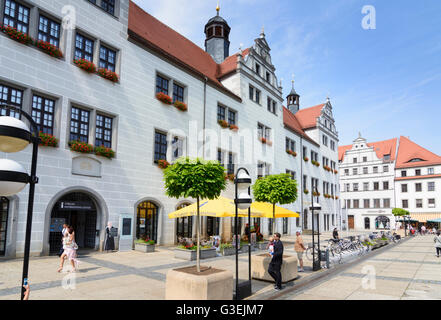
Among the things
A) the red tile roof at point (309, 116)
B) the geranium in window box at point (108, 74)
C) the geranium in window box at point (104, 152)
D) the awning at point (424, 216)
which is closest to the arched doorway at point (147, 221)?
the geranium in window box at point (104, 152)

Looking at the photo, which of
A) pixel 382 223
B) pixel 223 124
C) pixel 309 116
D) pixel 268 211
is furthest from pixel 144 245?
pixel 382 223

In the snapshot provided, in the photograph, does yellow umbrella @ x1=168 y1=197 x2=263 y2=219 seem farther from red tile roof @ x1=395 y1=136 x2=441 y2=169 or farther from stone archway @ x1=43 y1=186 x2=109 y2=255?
red tile roof @ x1=395 y1=136 x2=441 y2=169

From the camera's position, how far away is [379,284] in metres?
10.3

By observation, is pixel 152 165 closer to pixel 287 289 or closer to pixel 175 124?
pixel 175 124

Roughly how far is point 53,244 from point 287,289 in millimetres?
11519

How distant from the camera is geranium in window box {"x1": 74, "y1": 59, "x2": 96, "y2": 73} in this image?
52.6ft

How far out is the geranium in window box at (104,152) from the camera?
16359 mm

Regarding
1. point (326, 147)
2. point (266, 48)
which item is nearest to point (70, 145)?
point (266, 48)

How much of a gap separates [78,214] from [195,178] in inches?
492

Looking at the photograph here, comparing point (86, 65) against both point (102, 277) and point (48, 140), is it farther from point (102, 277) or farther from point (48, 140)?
point (102, 277)

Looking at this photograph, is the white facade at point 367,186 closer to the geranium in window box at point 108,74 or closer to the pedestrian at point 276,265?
the geranium in window box at point 108,74

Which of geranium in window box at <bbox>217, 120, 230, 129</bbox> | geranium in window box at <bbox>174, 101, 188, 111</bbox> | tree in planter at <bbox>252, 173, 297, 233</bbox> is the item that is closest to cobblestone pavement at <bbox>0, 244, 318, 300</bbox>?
tree in planter at <bbox>252, 173, 297, 233</bbox>

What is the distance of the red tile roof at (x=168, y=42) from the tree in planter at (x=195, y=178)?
13406 mm

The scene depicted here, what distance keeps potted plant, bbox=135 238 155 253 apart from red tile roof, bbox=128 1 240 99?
12.4 m
